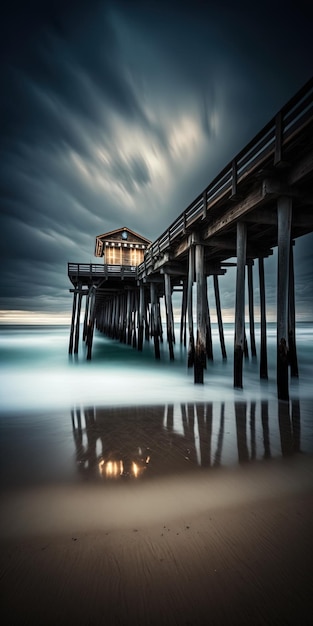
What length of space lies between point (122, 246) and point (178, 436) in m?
24.6

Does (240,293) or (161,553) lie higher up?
(240,293)

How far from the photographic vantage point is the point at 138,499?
2.69 m

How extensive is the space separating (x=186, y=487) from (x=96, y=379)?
7403mm

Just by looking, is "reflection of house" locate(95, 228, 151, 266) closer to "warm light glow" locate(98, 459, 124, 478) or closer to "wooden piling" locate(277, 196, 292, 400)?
"wooden piling" locate(277, 196, 292, 400)

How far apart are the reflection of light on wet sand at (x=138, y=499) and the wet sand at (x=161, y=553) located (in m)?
0.01

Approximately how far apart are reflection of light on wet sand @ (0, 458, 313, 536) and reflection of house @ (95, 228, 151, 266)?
24960 mm

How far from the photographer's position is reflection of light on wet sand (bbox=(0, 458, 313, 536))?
2389 mm

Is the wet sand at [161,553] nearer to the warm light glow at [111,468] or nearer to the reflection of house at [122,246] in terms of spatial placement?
the warm light glow at [111,468]

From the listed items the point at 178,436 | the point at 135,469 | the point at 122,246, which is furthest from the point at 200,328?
the point at 122,246

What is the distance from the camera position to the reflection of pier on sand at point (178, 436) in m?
3.48

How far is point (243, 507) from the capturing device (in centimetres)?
257

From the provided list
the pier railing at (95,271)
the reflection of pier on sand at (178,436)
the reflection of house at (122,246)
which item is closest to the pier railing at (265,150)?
the reflection of pier on sand at (178,436)

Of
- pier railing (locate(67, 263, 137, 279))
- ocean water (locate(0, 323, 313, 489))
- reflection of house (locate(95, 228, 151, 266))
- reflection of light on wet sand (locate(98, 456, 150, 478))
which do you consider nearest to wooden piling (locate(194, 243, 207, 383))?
ocean water (locate(0, 323, 313, 489))

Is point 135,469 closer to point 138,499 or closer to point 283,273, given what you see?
point 138,499
